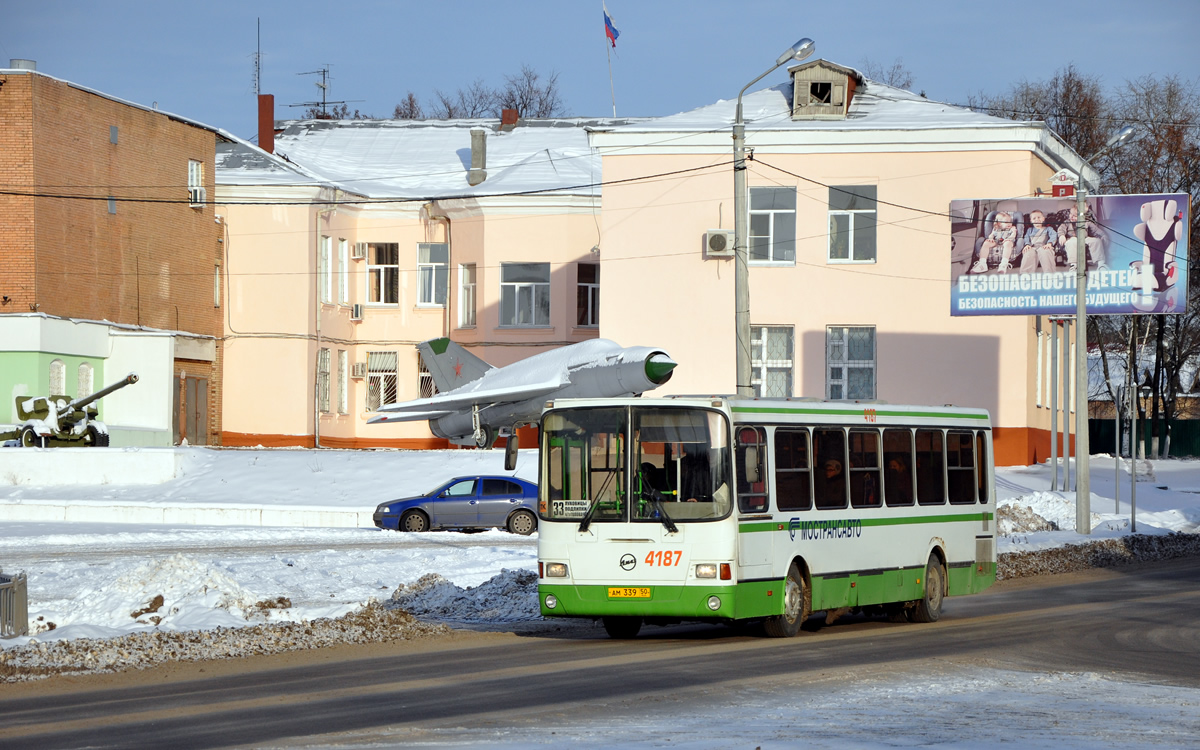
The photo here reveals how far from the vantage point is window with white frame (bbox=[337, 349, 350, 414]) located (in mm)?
52969

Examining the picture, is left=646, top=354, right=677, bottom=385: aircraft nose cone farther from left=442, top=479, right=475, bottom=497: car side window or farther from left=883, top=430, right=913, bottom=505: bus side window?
left=883, top=430, right=913, bottom=505: bus side window

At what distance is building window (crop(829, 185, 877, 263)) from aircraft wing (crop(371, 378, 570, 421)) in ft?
51.4

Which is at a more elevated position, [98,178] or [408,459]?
[98,178]

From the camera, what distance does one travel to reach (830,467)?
1616 centimetres

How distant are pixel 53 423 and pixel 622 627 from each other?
2971cm

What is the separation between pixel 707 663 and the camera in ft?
43.5

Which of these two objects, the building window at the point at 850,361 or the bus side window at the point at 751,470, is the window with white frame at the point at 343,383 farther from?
the bus side window at the point at 751,470

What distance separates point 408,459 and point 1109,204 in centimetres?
1918

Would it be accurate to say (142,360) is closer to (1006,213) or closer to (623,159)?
(623,159)

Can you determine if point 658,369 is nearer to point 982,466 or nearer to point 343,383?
point 982,466

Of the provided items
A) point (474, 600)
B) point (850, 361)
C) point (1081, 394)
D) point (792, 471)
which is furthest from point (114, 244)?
point (792, 471)

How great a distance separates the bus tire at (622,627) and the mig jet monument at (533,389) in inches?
500

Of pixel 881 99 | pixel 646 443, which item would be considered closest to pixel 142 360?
pixel 881 99

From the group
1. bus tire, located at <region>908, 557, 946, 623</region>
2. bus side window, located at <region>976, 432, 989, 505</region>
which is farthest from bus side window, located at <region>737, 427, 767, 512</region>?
bus side window, located at <region>976, 432, 989, 505</region>
